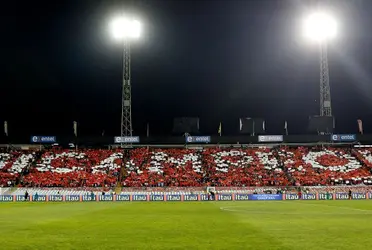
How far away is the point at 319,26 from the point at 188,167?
→ 28770mm

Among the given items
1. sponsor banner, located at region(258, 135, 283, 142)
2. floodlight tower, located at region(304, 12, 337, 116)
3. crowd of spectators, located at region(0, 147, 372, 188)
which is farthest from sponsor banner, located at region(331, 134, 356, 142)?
floodlight tower, located at region(304, 12, 337, 116)

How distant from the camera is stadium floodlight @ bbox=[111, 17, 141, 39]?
59656 millimetres

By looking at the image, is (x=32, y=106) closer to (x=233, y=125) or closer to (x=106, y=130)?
(x=106, y=130)

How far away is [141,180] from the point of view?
6550 cm

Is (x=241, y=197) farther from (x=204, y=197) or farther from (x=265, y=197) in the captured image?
(x=204, y=197)

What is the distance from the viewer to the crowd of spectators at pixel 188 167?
64062 mm

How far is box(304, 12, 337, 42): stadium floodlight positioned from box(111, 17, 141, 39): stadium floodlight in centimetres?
2296

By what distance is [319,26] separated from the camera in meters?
60.4

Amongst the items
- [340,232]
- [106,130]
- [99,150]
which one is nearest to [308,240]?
[340,232]

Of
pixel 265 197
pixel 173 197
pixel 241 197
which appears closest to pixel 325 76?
pixel 265 197

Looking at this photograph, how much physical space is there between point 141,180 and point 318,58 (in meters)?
33.2

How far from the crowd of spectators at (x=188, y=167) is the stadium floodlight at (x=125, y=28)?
20852 mm

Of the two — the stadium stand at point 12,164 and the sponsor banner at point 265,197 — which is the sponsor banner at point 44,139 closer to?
the stadium stand at point 12,164

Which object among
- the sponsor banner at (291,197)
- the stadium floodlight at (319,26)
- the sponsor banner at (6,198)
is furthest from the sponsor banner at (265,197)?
the sponsor banner at (6,198)
